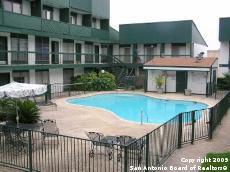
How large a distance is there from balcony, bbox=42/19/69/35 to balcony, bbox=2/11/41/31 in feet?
2.99

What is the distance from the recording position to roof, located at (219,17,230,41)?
37531 mm

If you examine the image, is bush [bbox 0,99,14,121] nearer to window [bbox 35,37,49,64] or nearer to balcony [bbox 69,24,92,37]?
window [bbox 35,37,49,64]

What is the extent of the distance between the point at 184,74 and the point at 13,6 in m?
17.7

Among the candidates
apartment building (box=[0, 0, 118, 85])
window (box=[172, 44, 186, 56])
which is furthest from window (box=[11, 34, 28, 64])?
window (box=[172, 44, 186, 56])

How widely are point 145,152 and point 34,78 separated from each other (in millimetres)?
23282

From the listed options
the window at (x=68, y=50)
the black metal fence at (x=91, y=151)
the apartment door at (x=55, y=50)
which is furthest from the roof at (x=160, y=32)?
the black metal fence at (x=91, y=151)

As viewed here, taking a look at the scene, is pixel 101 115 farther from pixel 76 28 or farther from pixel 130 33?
pixel 130 33

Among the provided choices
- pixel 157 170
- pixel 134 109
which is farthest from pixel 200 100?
pixel 157 170

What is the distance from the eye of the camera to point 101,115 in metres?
20.9

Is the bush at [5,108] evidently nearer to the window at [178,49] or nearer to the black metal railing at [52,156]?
the black metal railing at [52,156]

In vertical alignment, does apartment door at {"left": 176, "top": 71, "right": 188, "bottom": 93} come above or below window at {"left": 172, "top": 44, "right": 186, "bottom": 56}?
below

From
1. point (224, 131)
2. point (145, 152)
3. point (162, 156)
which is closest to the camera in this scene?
point (145, 152)

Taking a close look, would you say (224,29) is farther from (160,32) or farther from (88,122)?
(88,122)

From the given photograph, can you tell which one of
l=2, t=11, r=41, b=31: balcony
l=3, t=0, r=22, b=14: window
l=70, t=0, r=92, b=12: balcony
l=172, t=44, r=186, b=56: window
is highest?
l=70, t=0, r=92, b=12: balcony
